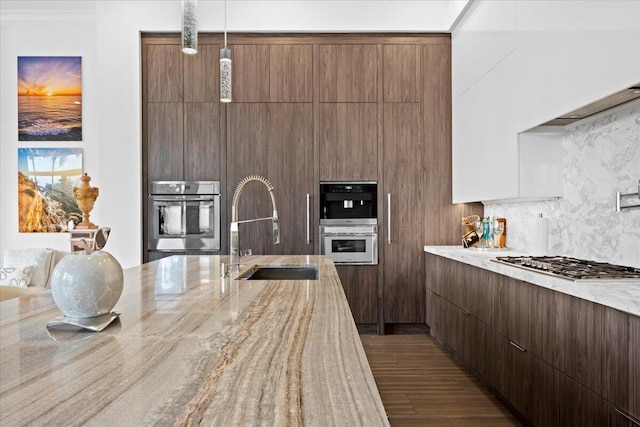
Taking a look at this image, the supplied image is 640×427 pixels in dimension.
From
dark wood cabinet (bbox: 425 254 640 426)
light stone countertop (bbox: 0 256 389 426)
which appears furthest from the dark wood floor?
light stone countertop (bbox: 0 256 389 426)

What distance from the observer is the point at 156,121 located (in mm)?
4363

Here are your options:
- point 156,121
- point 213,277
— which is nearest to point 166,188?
point 156,121

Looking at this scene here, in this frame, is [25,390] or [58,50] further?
[58,50]

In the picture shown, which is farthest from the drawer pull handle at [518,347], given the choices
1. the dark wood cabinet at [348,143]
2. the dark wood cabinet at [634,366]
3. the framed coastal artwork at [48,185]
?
the framed coastal artwork at [48,185]

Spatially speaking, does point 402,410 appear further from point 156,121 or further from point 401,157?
point 156,121

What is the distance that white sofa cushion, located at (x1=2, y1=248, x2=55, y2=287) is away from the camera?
427 cm

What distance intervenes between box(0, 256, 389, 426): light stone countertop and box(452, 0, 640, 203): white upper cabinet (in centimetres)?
163

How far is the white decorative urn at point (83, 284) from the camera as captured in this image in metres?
1.07

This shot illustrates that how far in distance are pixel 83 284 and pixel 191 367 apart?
43 centimetres

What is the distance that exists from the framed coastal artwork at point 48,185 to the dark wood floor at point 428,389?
3.54m

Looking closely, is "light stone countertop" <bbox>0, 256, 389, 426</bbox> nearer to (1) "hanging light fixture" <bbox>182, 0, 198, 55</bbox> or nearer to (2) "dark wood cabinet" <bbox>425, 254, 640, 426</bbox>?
(2) "dark wood cabinet" <bbox>425, 254, 640, 426</bbox>

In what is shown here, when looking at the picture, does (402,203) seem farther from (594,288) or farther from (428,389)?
(594,288)

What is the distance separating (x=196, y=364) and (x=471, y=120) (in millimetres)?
3517

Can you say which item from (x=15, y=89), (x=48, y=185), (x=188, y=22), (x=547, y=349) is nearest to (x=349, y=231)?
(x=547, y=349)
